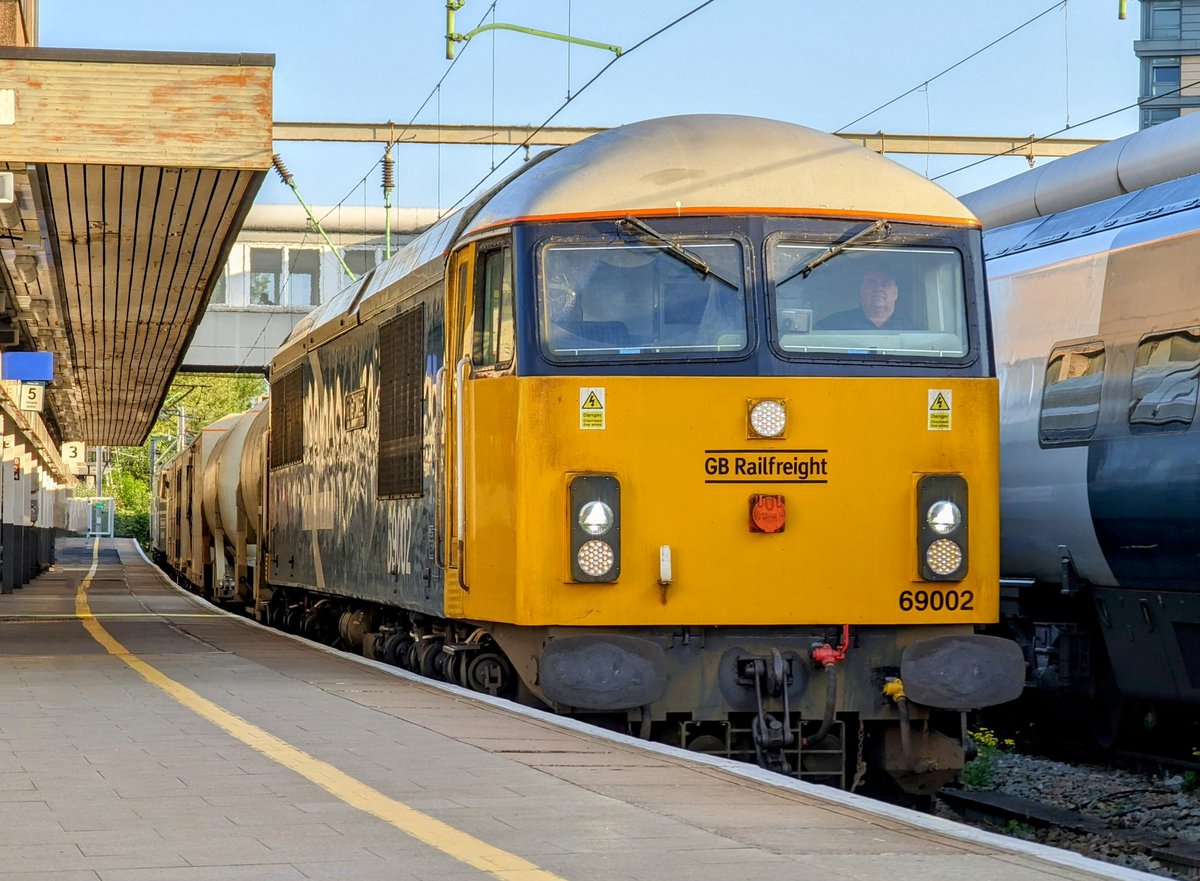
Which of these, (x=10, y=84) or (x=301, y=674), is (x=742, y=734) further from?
(x=10, y=84)

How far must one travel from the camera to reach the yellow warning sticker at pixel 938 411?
370 inches

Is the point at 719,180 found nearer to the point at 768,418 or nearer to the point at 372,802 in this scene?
the point at 768,418

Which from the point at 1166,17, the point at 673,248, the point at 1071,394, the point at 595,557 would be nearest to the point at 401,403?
the point at 673,248

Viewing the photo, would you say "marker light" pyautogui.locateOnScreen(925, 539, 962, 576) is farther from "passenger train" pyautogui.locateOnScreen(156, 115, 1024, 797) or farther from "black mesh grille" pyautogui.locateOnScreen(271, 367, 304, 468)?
"black mesh grille" pyautogui.locateOnScreen(271, 367, 304, 468)

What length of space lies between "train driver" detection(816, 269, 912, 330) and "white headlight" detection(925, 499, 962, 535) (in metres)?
0.97

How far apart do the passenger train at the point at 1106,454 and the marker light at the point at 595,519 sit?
3541 millimetres

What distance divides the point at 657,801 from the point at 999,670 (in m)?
2.94

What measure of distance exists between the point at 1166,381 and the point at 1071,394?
1310mm

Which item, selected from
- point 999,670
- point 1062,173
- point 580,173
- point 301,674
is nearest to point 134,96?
point 301,674

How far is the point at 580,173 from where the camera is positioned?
9.59m

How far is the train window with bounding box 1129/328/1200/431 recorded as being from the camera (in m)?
10.5

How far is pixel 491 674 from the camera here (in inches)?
418

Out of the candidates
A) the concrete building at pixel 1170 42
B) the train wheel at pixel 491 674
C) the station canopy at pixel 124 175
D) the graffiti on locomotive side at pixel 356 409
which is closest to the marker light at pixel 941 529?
the train wheel at pixel 491 674

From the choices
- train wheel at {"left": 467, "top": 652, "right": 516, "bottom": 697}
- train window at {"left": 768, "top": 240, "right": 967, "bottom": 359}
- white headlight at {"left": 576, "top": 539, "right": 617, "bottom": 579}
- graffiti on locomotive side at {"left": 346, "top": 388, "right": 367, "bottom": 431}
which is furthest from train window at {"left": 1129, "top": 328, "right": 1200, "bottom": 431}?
graffiti on locomotive side at {"left": 346, "top": 388, "right": 367, "bottom": 431}
